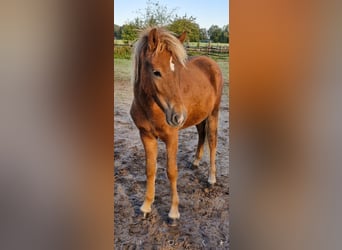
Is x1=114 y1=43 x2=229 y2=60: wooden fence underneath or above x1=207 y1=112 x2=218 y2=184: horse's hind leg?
above

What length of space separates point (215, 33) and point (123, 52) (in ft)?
1.18

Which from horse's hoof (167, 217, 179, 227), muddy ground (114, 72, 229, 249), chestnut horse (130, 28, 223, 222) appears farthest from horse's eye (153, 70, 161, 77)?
horse's hoof (167, 217, 179, 227)

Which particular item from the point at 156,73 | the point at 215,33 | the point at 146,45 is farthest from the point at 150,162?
the point at 215,33

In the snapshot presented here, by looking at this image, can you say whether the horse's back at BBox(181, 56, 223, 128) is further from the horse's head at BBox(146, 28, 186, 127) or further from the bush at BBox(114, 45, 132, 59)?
the bush at BBox(114, 45, 132, 59)

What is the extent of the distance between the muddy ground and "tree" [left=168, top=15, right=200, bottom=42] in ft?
→ 0.72

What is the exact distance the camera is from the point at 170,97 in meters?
1.27

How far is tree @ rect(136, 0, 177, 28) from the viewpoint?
4.17 feet

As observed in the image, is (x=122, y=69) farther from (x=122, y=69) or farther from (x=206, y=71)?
(x=206, y=71)

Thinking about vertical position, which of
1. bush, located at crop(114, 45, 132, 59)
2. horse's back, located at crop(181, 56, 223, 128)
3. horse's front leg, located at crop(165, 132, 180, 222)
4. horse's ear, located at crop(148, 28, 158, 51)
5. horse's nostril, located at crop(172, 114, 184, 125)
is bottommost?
horse's front leg, located at crop(165, 132, 180, 222)

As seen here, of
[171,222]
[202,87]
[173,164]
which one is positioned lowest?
[171,222]
